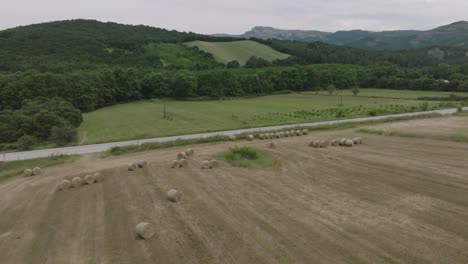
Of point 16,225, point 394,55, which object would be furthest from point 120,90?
point 394,55

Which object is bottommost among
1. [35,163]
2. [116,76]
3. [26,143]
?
[26,143]

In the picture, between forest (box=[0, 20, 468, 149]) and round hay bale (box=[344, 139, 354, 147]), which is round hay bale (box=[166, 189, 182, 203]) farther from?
forest (box=[0, 20, 468, 149])

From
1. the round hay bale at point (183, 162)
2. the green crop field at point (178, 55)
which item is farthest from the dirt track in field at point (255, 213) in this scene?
the green crop field at point (178, 55)

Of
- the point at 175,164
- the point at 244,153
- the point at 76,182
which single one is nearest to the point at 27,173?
the point at 76,182

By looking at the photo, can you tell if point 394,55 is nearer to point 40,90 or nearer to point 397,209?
point 40,90

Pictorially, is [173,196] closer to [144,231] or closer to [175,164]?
[144,231]

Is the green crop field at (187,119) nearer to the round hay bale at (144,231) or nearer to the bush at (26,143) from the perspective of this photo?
the bush at (26,143)

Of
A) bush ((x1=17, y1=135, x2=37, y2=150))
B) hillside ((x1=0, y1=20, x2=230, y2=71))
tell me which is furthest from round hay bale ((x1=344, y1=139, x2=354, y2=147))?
hillside ((x1=0, y1=20, x2=230, y2=71))
